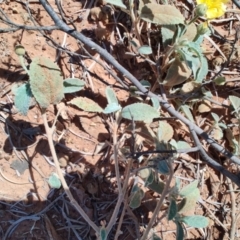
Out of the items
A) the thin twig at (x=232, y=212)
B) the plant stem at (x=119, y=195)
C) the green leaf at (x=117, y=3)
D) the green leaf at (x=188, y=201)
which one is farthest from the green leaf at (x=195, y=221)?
the green leaf at (x=117, y=3)

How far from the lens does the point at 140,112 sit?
1.63m

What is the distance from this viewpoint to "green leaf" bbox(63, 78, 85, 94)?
1706 mm

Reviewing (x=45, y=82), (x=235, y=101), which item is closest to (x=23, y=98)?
(x=45, y=82)

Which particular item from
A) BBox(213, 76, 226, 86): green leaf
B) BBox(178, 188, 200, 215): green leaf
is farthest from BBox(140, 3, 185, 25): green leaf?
BBox(178, 188, 200, 215): green leaf

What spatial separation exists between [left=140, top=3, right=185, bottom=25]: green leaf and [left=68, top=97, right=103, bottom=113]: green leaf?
397mm

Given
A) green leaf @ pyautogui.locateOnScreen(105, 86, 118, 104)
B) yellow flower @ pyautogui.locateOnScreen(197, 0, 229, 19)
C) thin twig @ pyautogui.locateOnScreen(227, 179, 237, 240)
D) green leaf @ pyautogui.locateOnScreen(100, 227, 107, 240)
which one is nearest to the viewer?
green leaf @ pyautogui.locateOnScreen(100, 227, 107, 240)

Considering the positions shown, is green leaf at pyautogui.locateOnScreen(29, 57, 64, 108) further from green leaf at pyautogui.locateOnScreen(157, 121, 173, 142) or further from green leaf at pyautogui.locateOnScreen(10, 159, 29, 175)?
green leaf at pyautogui.locateOnScreen(157, 121, 173, 142)

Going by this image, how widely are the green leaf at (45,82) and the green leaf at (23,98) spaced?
33 mm

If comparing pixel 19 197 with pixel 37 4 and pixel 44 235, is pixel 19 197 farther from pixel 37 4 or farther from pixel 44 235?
pixel 37 4

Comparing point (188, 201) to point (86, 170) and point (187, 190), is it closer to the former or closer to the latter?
point (187, 190)

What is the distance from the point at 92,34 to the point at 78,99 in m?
0.32

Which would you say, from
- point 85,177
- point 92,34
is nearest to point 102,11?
point 92,34

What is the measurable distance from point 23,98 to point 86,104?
0.86ft

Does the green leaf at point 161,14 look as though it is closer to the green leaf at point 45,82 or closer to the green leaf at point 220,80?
the green leaf at point 220,80
